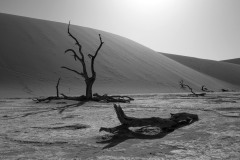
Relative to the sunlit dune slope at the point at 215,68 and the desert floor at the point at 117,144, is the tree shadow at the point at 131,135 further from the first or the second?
the sunlit dune slope at the point at 215,68

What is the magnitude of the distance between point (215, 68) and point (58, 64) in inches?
1788

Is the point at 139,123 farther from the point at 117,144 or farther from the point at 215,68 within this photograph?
the point at 215,68

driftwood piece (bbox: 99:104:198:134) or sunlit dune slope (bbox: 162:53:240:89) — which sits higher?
sunlit dune slope (bbox: 162:53:240:89)

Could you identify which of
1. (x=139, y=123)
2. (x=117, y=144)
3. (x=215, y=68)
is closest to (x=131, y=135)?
(x=139, y=123)

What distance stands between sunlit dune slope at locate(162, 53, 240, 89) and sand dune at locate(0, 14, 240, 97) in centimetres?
2307

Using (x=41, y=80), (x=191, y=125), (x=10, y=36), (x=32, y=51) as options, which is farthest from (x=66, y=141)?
(x=10, y=36)

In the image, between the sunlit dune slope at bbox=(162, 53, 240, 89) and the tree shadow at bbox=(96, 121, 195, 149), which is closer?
the tree shadow at bbox=(96, 121, 195, 149)

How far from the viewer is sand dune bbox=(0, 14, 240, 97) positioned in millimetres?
21766

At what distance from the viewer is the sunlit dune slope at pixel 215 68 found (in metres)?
56.5

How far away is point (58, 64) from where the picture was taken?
26750mm

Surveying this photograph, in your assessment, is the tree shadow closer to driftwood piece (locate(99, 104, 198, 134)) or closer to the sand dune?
driftwood piece (locate(99, 104, 198, 134))

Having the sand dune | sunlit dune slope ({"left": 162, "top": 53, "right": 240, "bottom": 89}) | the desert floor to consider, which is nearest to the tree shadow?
the desert floor

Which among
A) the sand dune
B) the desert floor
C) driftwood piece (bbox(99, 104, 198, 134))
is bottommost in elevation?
the desert floor

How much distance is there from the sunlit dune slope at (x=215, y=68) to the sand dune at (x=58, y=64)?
23073mm
